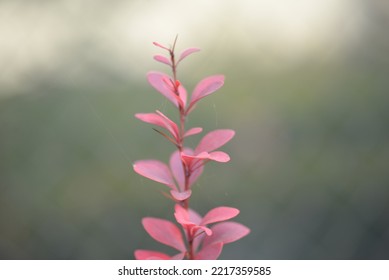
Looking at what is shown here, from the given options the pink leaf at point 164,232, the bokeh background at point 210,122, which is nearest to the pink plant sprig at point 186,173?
the pink leaf at point 164,232

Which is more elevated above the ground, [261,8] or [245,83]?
[261,8]

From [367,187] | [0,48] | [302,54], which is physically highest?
[302,54]

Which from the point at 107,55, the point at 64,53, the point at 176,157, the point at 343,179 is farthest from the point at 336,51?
the point at 176,157

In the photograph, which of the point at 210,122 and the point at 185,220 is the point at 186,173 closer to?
the point at 185,220

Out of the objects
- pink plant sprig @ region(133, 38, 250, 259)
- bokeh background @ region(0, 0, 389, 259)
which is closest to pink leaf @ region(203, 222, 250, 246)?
pink plant sprig @ region(133, 38, 250, 259)

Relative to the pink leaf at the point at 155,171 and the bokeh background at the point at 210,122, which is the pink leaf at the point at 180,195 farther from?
the bokeh background at the point at 210,122

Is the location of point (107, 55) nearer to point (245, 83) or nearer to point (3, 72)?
point (3, 72)

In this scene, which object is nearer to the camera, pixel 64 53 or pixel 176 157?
pixel 176 157

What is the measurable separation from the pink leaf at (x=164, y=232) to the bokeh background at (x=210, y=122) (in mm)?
833

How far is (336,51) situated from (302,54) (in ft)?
0.31

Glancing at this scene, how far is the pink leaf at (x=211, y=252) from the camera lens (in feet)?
1.06

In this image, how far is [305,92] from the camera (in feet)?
4.32

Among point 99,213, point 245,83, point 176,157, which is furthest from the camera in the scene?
point 245,83

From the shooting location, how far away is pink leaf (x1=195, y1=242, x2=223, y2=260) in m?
0.32
